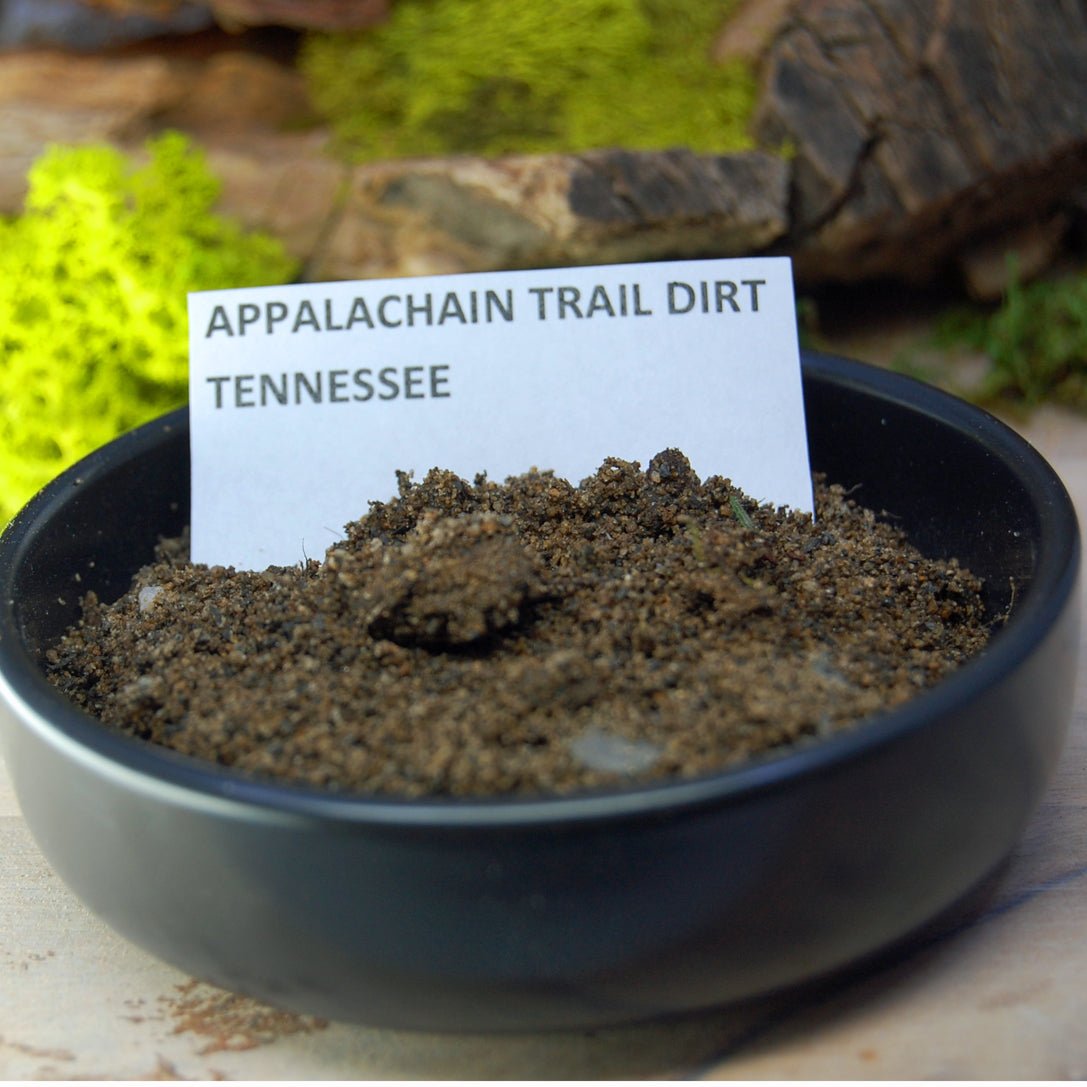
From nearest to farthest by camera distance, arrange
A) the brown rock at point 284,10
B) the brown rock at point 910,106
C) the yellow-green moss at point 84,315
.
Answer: the yellow-green moss at point 84,315
the brown rock at point 910,106
the brown rock at point 284,10

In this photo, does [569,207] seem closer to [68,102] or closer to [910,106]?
[910,106]

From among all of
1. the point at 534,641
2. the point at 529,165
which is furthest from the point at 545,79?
the point at 534,641

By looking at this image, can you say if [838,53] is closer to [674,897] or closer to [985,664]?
[985,664]

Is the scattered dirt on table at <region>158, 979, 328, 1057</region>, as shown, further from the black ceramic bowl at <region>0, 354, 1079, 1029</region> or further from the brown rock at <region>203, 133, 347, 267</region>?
the brown rock at <region>203, 133, 347, 267</region>

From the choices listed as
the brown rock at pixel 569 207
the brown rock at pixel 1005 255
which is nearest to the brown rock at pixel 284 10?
the brown rock at pixel 569 207

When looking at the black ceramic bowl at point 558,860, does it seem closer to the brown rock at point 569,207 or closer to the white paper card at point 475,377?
the white paper card at point 475,377

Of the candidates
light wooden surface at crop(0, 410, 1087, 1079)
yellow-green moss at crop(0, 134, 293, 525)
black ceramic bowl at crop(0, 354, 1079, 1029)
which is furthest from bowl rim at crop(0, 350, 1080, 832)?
yellow-green moss at crop(0, 134, 293, 525)
